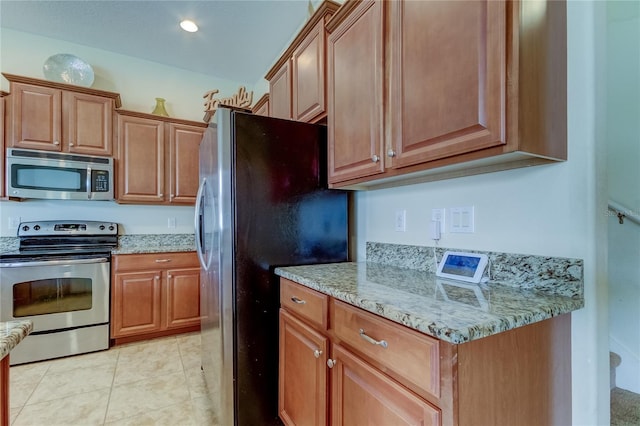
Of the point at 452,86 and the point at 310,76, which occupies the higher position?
the point at 310,76

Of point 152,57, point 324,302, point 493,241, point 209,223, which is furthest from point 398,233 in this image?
point 152,57

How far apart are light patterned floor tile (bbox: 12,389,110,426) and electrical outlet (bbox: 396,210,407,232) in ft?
6.51

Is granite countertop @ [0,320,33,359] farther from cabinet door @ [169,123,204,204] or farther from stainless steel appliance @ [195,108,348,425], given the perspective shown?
cabinet door @ [169,123,204,204]

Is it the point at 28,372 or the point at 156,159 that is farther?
the point at 156,159

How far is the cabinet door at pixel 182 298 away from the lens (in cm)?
294

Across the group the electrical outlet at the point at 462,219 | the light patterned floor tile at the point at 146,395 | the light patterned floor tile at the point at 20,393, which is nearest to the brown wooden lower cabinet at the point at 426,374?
the electrical outlet at the point at 462,219

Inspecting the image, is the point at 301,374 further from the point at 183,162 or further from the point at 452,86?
the point at 183,162

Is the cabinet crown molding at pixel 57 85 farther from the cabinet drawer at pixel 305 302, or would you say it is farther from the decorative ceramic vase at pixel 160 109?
the cabinet drawer at pixel 305 302

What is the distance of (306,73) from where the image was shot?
1.92 meters

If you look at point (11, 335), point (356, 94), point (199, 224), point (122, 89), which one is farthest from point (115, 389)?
point (122, 89)

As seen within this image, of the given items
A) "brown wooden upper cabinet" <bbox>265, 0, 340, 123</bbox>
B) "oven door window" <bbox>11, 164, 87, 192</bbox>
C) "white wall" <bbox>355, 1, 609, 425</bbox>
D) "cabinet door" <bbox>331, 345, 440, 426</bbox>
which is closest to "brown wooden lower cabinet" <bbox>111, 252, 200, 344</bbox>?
"oven door window" <bbox>11, 164, 87, 192</bbox>

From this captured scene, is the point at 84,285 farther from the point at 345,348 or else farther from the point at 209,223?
the point at 345,348

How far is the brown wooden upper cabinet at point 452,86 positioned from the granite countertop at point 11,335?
3.95 ft

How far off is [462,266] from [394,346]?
59 cm
